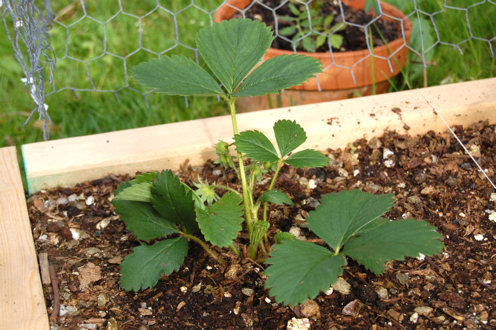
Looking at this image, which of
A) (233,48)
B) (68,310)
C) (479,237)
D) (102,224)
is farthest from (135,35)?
(479,237)

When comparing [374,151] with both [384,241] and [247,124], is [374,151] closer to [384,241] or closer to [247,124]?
[247,124]

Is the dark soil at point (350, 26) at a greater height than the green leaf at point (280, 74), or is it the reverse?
the dark soil at point (350, 26)

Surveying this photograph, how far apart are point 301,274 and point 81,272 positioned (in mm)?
460

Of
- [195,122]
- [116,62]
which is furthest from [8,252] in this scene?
[116,62]

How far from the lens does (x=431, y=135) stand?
1.41 m

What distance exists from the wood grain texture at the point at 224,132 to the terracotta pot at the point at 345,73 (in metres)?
0.38

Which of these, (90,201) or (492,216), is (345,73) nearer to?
(492,216)

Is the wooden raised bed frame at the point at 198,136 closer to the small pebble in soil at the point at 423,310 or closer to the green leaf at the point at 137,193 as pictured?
the green leaf at the point at 137,193

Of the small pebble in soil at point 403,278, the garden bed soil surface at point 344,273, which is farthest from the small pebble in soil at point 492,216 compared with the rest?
the small pebble in soil at point 403,278

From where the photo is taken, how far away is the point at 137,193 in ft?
3.38

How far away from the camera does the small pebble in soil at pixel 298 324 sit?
100 cm

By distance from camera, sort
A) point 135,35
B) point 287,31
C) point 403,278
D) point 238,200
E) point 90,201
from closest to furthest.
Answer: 1. point 238,200
2. point 403,278
3. point 90,201
4. point 287,31
5. point 135,35

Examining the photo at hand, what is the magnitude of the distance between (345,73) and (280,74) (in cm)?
87

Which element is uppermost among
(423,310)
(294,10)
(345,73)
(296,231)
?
(294,10)
